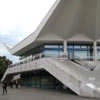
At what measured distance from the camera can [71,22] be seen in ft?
98.8

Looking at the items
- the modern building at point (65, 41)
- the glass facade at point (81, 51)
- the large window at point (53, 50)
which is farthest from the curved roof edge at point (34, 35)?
the glass facade at point (81, 51)

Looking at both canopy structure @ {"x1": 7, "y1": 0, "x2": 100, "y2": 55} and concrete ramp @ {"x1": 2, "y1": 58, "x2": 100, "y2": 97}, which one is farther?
canopy structure @ {"x1": 7, "y1": 0, "x2": 100, "y2": 55}

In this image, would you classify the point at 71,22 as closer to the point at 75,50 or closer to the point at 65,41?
the point at 65,41

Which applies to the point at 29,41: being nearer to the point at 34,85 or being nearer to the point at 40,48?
the point at 40,48

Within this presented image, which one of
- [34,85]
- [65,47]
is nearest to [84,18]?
[65,47]

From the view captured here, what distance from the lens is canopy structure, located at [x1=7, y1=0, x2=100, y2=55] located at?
2806 centimetres

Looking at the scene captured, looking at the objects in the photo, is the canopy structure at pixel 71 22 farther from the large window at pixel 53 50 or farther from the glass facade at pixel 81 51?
the glass facade at pixel 81 51

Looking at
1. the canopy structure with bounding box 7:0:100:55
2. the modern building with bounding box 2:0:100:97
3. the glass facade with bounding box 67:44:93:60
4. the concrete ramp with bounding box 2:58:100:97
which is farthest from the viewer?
the glass facade with bounding box 67:44:93:60

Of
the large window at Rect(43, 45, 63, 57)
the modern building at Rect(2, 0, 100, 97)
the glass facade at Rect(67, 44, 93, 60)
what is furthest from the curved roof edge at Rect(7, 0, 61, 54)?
the glass facade at Rect(67, 44, 93, 60)

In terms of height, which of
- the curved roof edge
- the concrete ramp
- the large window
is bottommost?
the concrete ramp

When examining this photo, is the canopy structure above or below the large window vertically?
above

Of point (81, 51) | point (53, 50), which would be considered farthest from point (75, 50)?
point (53, 50)

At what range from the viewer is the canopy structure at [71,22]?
2806 cm

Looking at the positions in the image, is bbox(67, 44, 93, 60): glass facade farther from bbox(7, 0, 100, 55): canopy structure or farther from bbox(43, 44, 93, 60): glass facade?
bbox(7, 0, 100, 55): canopy structure
